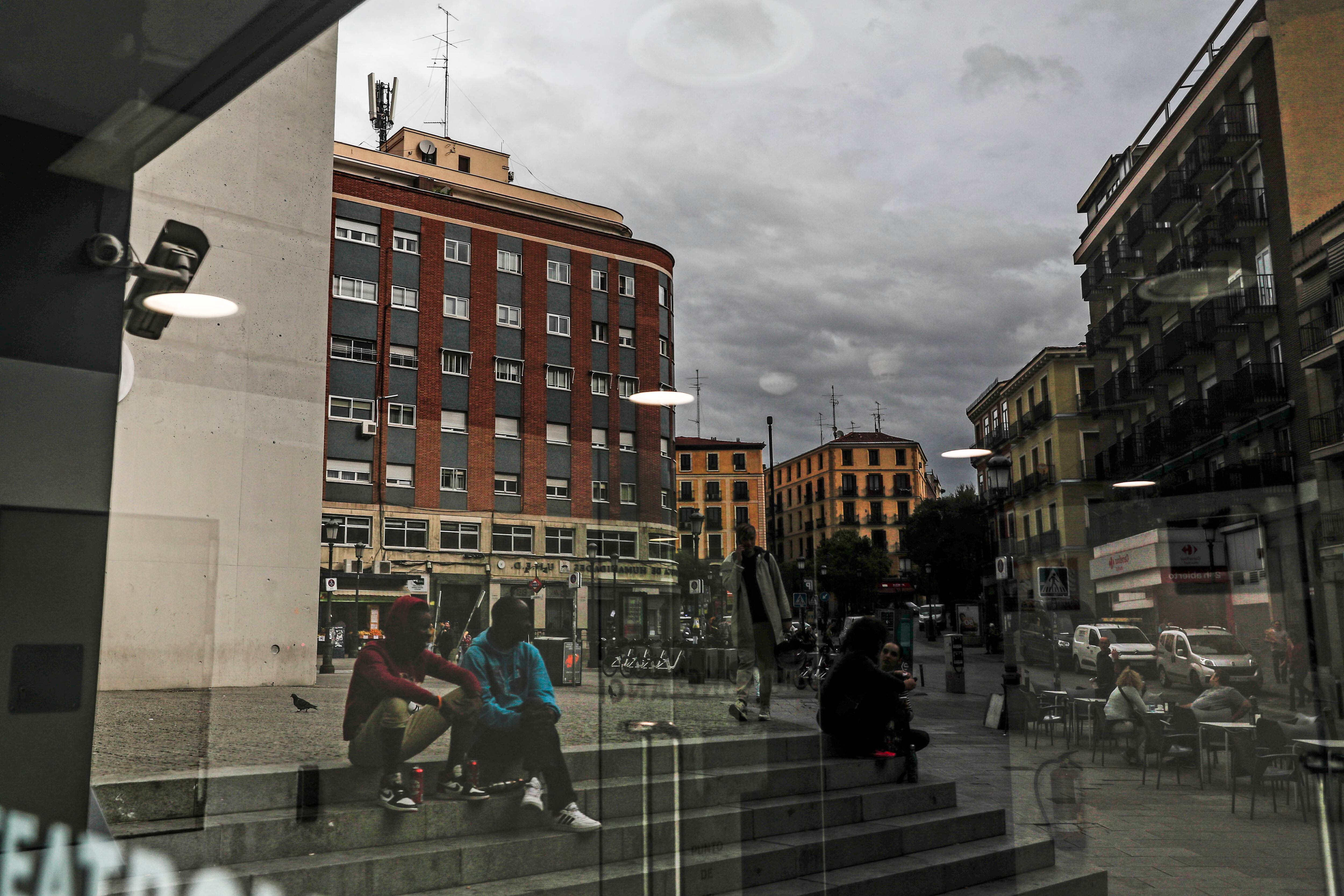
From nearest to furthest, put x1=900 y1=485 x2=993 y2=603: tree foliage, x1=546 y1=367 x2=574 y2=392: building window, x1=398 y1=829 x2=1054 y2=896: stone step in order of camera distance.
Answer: x1=398 y1=829 x2=1054 y2=896: stone step
x1=546 y1=367 x2=574 y2=392: building window
x1=900 y1=485 x2=993 y2=603: tree foliage

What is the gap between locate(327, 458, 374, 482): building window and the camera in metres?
7.31

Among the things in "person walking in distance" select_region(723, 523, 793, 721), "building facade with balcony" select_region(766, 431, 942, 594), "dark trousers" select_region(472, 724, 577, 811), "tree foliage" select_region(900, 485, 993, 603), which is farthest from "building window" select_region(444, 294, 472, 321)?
"tree foliage" select_region(900, 485, 993, 603)

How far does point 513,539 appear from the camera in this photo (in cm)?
303

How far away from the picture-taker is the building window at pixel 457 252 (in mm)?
9070

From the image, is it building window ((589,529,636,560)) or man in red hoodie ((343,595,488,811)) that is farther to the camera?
building window ((589,529,636,560))

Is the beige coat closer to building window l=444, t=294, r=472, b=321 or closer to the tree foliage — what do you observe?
building window l=444, t=294, r=472, b=321

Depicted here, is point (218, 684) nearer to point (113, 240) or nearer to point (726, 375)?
point (113, 240)

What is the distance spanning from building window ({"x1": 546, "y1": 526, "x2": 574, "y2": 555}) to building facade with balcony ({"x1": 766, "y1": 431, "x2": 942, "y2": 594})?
9.99 feet

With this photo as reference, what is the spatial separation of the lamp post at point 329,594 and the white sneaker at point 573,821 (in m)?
1.12

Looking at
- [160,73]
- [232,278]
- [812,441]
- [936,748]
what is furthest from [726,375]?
[160,73]

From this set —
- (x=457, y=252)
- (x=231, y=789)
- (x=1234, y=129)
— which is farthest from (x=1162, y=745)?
(x=457, y=252)

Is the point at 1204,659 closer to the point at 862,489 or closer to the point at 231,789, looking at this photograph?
the point at 862,489

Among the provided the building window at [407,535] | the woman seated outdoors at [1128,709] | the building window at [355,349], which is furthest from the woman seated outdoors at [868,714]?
the building window at [355,349]

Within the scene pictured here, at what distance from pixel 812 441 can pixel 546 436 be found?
5019mm
